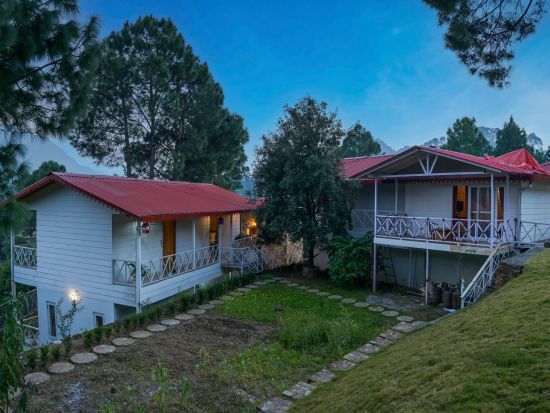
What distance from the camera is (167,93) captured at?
23.1 m

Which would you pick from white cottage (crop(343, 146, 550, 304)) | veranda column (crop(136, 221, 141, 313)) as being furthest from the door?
white cottage (crop(343, 146, 550, 304))

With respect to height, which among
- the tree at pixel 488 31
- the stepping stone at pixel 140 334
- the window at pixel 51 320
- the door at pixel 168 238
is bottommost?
the window at pixel 51 320

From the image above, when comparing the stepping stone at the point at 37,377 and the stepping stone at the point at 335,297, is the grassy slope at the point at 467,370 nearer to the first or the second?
the stepping stone at the point at 37,377

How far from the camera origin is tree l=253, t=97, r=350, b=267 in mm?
14156

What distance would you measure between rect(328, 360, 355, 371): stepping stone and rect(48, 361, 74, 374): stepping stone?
15.5 ft

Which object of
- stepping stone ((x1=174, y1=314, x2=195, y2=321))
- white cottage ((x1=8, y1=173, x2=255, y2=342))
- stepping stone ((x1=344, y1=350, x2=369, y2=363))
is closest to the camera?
stepping stone ((x1=344, y1=350, x2=369, y2=363))

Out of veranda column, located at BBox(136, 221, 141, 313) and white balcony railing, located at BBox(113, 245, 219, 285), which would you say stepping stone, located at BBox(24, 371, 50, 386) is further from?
white balcony railing, located at BBox(113, 245, 219, 285)

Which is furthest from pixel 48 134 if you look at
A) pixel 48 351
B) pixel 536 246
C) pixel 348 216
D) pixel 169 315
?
pixel 536 246

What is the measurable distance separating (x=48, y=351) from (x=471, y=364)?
278 inches

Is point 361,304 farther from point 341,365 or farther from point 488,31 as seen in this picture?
point 488,31

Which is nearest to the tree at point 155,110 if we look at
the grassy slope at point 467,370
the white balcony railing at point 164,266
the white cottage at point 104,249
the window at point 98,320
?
the white balcony railing at point 164,266

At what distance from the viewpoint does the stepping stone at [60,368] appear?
6652 millimetres

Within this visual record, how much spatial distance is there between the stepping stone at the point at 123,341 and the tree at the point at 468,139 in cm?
3671

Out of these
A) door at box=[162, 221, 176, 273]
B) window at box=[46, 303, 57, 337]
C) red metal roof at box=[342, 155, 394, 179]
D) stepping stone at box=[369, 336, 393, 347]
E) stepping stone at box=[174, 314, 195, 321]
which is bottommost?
window at box=[46, 303, 57, 337]
